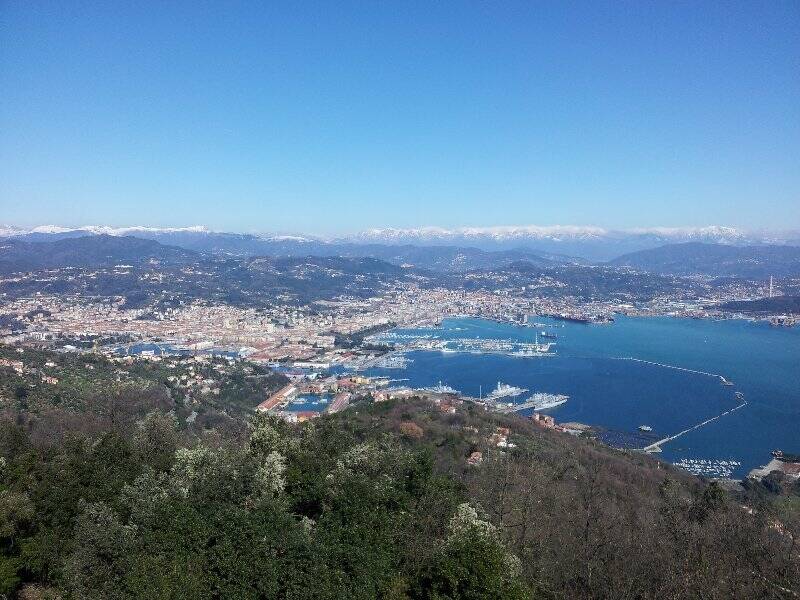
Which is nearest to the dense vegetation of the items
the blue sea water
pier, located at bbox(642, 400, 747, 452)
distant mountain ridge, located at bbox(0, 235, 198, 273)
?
pier, located at bbox(642, 400, 747, 452)

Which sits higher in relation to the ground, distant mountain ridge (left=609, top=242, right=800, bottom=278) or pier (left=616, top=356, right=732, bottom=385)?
distant mountain ridge (left=609, top=242, right=800, bottom=278)

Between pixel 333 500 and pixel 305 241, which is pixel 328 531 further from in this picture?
pixel 305 241

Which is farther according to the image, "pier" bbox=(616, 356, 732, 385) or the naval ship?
"pier" bbox=(616, 356, 732, 385)

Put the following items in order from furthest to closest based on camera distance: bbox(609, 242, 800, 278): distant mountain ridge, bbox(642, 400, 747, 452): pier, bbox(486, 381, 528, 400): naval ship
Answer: bbox(609, 242, 800, 278): distant mountain ridge < bbox(486, 381, 528, 400): naval ship < bbox(642, 400, 747, 452): pier

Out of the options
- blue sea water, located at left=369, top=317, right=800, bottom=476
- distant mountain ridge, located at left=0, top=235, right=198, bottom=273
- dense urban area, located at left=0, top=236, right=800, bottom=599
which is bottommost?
blue sea water, located at left=369, top=317, right=800, bottom=476

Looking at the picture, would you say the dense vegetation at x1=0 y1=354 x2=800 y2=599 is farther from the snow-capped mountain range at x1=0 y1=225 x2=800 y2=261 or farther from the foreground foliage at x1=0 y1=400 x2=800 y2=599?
the snow-capped mountain range at x1=0 y1=225 x2=800 y2=261

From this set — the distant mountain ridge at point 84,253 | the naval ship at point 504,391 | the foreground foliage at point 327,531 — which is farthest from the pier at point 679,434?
the distant mountain ridge at point 84,253

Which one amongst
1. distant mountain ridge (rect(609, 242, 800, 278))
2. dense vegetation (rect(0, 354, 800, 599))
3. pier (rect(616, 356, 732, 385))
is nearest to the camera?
dense vegetation (rect(0, 354, 800, 599))

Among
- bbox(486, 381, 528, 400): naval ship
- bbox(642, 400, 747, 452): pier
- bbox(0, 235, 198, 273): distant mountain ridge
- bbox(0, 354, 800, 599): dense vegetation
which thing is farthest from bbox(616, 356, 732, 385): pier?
bbox(0, 235, 198, 273): distant mountain ridge
